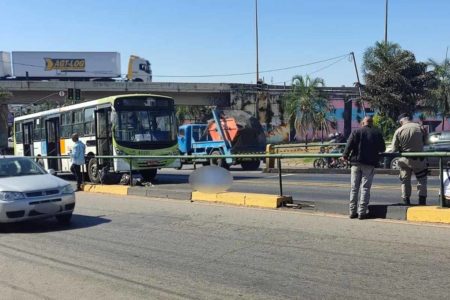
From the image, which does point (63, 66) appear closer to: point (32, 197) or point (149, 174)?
point (149, 174)

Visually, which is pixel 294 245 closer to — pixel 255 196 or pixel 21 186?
pixel 255 196

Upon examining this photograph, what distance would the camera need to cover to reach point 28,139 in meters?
27.1

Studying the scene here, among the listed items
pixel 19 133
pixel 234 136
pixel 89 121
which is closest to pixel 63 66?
pixel 19 133

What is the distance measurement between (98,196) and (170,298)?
35.0ft

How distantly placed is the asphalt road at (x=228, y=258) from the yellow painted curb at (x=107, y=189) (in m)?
4.94

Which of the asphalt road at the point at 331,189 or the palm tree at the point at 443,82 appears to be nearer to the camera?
the asphalt road at the point at 331,189

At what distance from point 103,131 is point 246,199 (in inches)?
350

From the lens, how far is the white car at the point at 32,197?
32.2ft

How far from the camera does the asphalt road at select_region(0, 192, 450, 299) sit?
232 inches

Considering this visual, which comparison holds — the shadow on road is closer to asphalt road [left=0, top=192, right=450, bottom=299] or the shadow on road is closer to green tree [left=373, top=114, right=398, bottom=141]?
asphalt road [left=0, top=192, right=450, bottom=299]

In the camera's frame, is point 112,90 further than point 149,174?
Yes

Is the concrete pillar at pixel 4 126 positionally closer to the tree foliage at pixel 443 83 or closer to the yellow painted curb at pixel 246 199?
the tree foliage at pixel 443 83

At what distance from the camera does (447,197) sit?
9156 mm

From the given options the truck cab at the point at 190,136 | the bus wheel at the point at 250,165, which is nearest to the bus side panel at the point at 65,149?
the truck cab at the point at 190,136
